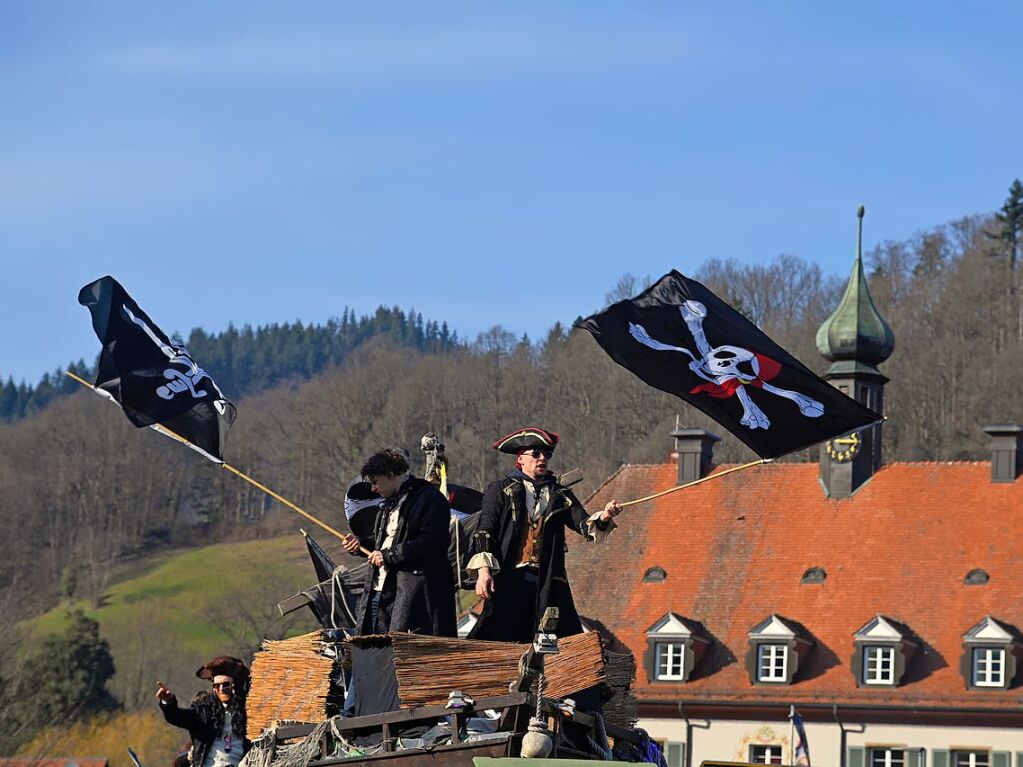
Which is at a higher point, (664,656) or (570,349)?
A: (570,349)

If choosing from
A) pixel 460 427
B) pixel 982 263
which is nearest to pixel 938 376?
pixel 982 263

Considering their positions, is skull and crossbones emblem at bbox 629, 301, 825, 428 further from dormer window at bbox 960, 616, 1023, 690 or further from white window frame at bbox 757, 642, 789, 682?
white window frame at bbox 757, 642, 789, 682

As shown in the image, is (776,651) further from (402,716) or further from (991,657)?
(402,716)

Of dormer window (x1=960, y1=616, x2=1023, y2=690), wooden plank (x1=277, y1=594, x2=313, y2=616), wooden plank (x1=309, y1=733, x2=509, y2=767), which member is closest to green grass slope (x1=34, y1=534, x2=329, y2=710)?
dormer window (x1=960, y1=616, x2=1023, y2=690)

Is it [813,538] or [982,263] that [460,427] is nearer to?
[982,263]

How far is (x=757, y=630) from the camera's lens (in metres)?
55.1

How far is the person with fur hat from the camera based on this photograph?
14.7 meters

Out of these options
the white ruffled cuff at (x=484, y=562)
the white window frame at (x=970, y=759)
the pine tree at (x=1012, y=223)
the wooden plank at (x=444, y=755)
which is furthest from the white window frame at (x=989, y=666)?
the pine tree at (x=1012, y=223)

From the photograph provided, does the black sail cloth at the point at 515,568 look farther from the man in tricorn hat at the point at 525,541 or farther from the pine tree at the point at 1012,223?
the pine tree at the point at 1012,223

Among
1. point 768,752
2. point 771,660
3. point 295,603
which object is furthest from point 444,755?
point 771,660

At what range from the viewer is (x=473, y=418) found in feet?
384

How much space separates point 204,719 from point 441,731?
1966mm

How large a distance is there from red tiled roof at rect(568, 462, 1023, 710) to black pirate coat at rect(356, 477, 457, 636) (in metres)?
39.9

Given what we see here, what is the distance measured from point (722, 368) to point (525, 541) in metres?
2.28
